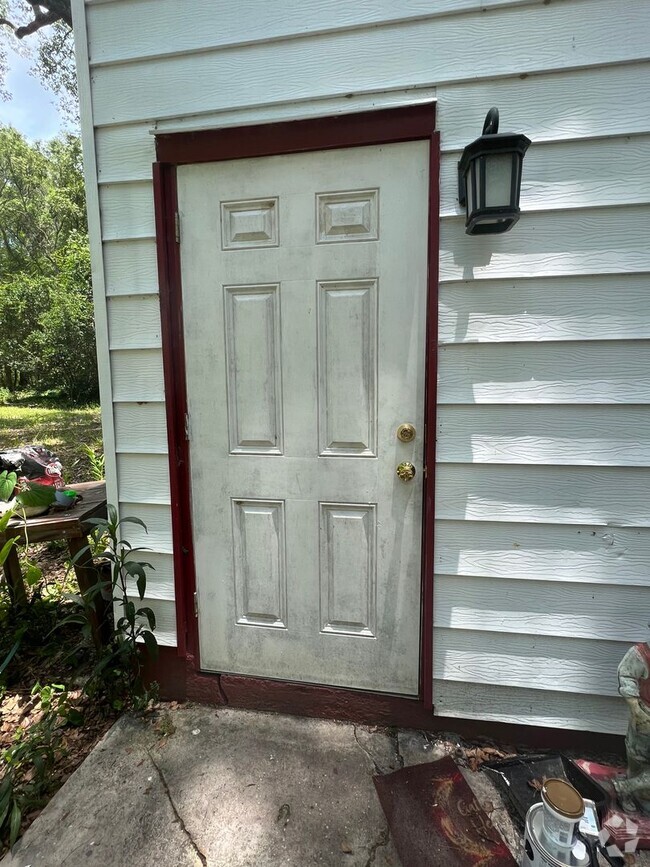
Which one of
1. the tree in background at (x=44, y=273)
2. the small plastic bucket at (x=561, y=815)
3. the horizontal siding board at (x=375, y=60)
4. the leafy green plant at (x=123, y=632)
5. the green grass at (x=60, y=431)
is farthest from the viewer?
the tree in background at (x=44, y=273)

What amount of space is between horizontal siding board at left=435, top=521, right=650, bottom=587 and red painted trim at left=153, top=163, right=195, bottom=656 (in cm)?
100

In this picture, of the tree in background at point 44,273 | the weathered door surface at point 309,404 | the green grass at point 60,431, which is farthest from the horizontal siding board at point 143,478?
the tree in background at point 44,273

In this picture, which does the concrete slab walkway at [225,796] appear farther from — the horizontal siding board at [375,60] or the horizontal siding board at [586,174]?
the horizontal siding board at [375,60]

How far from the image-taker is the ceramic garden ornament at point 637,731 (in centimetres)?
A: 133

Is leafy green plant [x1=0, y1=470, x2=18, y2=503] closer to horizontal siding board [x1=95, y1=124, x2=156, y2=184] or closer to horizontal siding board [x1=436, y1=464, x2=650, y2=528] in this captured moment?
horizontal siding board [x1=95, y1=124, x2=156, y2=184]

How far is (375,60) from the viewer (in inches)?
58.1

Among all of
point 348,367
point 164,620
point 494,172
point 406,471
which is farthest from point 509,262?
point 164,620

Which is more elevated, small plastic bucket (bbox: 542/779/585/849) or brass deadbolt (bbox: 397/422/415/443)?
brass deadbolt (bbox: 397/422/415/443)

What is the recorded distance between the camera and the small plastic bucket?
113 cm

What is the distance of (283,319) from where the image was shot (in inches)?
65.7

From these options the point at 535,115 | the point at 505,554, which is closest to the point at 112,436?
the point at 505,554

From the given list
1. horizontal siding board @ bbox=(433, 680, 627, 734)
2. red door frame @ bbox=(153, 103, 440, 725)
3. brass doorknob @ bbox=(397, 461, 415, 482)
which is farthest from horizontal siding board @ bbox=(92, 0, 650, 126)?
horizontal siding board @ bbox=(433, 680, 627, 734)

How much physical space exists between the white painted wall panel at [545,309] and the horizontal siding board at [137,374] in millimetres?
1079

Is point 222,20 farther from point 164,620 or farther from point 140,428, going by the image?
point 164,620
